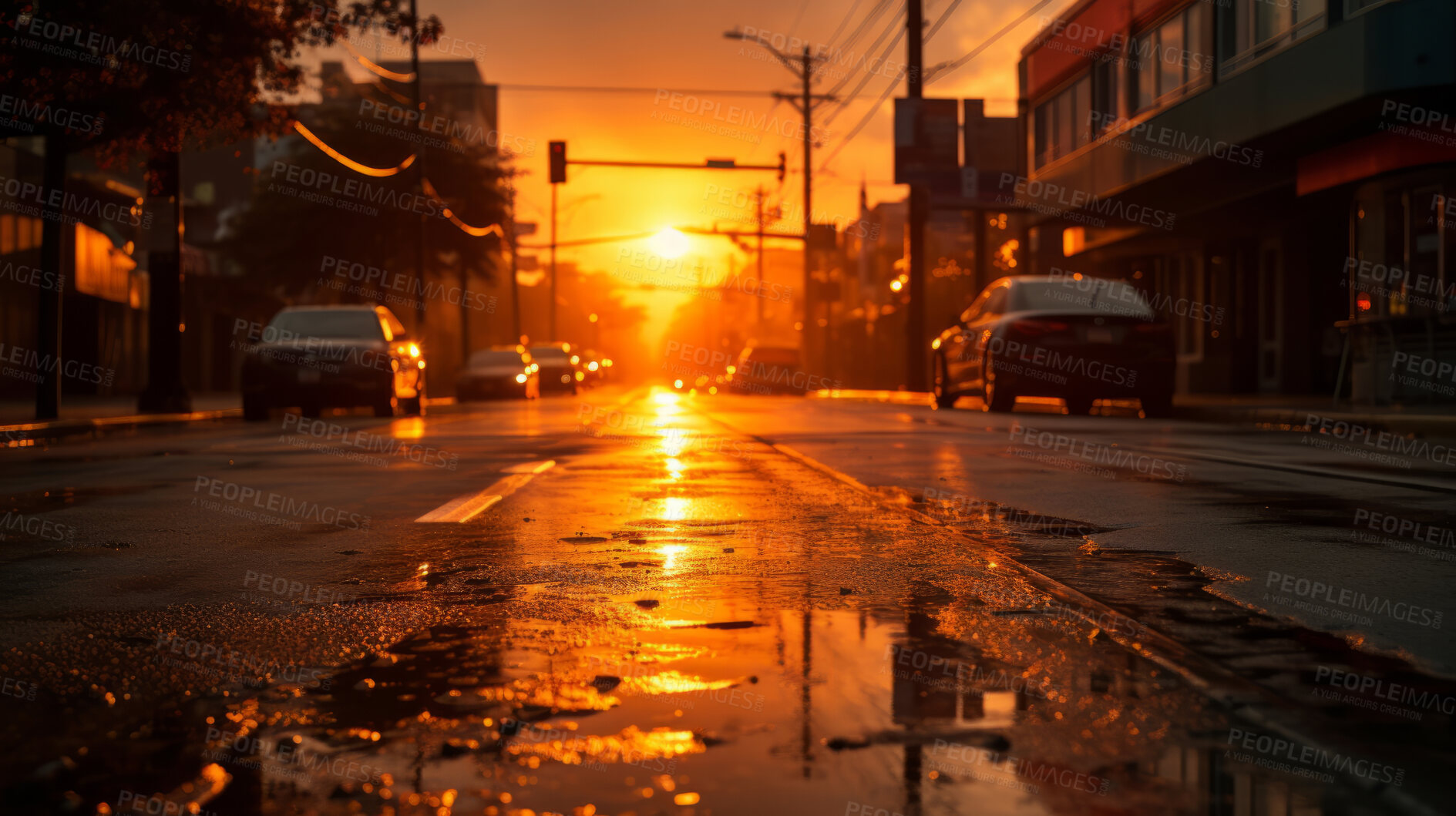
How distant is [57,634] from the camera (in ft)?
14.3

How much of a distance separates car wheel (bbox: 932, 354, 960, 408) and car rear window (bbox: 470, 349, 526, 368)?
1521 centimetres

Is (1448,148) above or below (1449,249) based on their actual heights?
above

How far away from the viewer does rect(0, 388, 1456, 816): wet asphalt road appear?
2.81 metres

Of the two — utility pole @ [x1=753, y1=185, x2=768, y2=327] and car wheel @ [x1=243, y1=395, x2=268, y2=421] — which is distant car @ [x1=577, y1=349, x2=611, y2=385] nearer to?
utility pole @ [x1=753, y1=185, x2=768, y2=327]

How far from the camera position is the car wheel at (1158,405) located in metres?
18.7

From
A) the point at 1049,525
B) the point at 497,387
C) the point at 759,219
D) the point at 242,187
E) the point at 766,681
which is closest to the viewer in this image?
the point at 766,681

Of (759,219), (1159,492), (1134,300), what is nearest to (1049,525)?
(1159,492)

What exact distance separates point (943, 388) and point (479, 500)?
15.6 m

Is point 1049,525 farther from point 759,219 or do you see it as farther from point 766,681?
point 759,219

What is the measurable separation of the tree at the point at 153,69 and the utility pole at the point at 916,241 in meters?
13.8

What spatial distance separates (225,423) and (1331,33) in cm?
1634

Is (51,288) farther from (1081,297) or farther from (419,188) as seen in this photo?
(419,188)

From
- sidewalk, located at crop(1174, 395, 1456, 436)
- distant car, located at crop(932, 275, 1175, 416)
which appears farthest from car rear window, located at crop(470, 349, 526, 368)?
sidewalk, located at crop(1174, 395, 1456, 436)

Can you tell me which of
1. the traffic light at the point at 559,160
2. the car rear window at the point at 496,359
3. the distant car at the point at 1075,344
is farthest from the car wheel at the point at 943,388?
the car rear window at the point at 496,359
